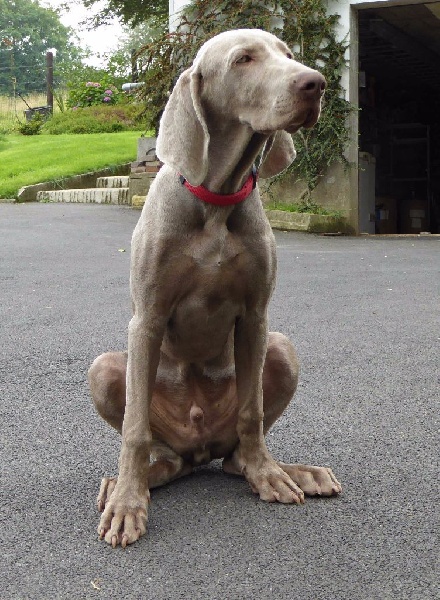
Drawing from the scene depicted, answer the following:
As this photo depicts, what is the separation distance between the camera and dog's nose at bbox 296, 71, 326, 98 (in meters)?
2.25

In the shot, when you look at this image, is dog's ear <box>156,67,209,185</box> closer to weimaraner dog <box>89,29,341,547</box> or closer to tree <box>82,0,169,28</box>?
weimaraner dog <box>89,29,341,547</box>

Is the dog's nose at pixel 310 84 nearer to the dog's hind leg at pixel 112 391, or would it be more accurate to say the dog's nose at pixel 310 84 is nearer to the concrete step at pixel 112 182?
the dog's hind leg at pixel 112 391

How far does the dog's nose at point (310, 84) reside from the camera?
88.4 inches

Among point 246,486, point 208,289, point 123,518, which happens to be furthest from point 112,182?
point 123,518

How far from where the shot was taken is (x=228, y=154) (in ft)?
8.43

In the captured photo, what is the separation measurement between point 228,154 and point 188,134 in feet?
0.46

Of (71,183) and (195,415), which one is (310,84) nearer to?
(195,415)

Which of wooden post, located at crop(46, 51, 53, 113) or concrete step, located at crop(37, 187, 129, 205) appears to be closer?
concrete step, located at crop(37, 187, 129, 205)

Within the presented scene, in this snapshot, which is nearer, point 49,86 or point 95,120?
point 95,120

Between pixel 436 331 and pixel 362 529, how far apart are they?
3.14 meters

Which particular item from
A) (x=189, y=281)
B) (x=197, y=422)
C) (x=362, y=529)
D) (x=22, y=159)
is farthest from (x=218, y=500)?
(x=22, y=159)

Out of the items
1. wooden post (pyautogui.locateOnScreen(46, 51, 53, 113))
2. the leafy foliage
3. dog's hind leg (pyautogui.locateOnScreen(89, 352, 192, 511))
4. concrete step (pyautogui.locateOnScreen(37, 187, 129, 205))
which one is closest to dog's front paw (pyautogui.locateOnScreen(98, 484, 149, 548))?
dog's hind leg (pyautogui.locateOnScreen(89, 352, 192, 511))

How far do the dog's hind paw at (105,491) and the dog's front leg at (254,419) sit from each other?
436 millimetres

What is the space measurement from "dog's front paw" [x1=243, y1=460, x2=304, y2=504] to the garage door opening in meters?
11.3
